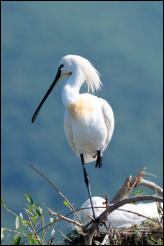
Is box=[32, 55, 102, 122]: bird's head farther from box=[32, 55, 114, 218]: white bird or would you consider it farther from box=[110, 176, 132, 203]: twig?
box=[110, 176, 132, 203]: twig

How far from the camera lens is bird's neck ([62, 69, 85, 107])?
646cm

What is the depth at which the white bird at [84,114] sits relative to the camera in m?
6.38

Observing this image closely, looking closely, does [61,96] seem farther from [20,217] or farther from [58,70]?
[20,217]

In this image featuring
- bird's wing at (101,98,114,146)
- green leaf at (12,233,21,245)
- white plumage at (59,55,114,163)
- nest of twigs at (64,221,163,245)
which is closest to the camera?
green leaf at (12,233,21,245)

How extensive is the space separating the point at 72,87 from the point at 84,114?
404 millimetres

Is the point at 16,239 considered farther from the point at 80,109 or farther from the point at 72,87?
the point at 72,87

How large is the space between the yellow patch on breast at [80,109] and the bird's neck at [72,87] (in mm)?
61

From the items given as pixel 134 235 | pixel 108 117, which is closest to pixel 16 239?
pixel 134 235

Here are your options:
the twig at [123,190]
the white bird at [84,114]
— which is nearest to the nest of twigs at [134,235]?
the white bird at [84,114]

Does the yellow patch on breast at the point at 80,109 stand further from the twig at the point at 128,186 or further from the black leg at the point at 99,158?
the twig at the point at 128,186

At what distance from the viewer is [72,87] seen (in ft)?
21.3

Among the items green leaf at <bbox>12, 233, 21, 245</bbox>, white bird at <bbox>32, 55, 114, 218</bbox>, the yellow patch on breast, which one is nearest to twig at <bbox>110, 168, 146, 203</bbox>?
white bird at <bbox>32, 55, 114, 218</bbox>

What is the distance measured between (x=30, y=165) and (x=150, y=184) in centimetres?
370

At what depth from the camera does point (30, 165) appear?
4.04 metres
